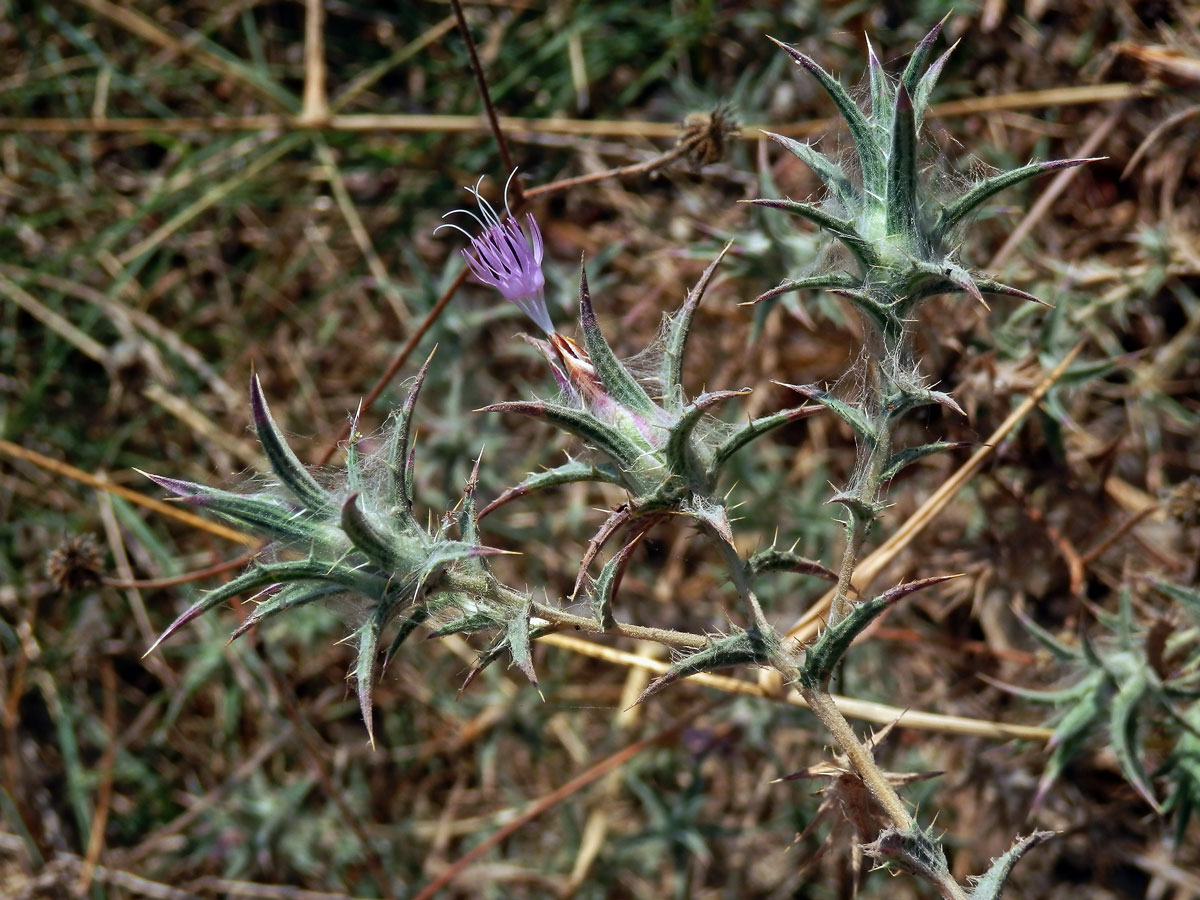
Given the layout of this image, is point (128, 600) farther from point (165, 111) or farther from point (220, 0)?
point (220, 0)

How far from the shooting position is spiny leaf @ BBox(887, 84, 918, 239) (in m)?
1.48

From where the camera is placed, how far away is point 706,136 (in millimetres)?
2414

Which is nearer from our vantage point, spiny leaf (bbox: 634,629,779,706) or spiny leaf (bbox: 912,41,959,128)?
spiny leaf (bbox: 634,629,779,706)

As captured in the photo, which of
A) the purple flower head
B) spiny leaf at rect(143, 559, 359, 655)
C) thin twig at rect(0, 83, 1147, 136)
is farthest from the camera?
thin twig at rect(0, 83, 1147, 136)

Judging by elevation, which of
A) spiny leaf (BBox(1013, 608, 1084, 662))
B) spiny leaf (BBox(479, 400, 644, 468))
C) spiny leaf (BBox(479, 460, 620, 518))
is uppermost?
spiny leaf (BBox(479, 400, 644, 468))

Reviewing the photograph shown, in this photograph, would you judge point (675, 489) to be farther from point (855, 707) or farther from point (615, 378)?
point (855, 707)

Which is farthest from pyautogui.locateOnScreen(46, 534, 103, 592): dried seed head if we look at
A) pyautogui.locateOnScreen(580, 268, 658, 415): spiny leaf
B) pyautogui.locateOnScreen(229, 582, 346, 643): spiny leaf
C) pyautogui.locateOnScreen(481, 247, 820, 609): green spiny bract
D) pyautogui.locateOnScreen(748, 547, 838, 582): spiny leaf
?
pyautogui.locateOnScreen(748, 547, 838, 582): spiny leaf

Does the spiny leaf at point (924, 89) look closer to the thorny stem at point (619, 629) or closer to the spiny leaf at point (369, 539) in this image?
the thorny stem at point (619, 629)

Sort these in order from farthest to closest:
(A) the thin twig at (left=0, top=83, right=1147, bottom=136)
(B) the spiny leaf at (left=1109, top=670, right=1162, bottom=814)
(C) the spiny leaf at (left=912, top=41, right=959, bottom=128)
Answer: (A) the thin twig at (left=0, top=83, right=1147, bottom=136)
(B) the spiny leaf at (left=1109, top=670, right=1162, bottom=814)
(C) the spiny leaf at (left=912, top=41, right=959, bottom=128)

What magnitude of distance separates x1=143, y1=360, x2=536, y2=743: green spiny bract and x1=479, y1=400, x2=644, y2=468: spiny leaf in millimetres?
197

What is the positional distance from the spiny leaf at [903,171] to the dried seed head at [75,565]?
90.7 inches

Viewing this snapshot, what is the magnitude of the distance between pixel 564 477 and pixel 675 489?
0.62 ft

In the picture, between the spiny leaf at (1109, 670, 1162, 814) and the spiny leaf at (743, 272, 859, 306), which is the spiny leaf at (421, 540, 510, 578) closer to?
the spiny leaf at (743, 272, 859, 306)

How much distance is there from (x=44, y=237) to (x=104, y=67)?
766mm
